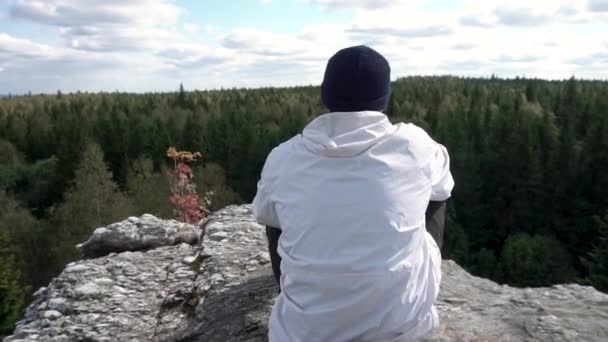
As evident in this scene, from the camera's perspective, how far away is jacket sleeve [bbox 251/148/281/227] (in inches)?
109

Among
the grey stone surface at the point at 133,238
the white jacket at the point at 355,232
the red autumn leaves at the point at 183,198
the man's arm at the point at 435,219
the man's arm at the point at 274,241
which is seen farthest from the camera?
the red autumn leaves at the point at 183,198

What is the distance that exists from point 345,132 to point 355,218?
359 mm

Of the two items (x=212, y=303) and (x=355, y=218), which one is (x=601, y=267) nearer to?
(x=212, y=303)

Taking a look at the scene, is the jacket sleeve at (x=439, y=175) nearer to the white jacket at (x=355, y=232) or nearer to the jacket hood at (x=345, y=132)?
the white jacket at (x=355, y=232)

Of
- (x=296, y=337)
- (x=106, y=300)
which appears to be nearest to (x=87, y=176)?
(x=106, y=300)

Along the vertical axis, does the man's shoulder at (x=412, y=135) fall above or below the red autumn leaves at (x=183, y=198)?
above

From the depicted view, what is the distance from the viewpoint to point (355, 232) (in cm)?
249

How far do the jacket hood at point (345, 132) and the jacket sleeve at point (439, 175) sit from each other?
236 millimetres

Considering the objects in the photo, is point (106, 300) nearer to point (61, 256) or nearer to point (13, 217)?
point (61, 256)

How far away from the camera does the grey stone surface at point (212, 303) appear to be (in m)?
3.47

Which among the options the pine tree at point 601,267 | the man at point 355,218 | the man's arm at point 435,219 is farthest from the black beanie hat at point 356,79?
the pine tree at point 601,267

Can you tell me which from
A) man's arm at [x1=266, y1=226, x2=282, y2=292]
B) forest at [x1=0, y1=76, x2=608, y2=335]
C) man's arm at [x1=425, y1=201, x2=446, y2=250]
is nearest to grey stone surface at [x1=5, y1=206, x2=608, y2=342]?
man's arm at [x1=425, y1=201, x2=446, y2=250]

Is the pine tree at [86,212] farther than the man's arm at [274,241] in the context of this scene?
Yes

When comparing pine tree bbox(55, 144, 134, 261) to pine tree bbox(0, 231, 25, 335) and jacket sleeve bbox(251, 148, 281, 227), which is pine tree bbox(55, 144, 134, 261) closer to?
pine tree bbox(0, 231, 25, 335)
